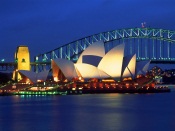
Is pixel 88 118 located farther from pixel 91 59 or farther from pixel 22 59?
Result: pixel 22 59

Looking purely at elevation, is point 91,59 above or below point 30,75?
above

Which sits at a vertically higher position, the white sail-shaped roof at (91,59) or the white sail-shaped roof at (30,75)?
the white sail-shaped roof at (91,59)

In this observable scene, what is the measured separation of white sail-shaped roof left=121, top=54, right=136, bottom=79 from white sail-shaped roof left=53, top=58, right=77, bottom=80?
614 centimetres

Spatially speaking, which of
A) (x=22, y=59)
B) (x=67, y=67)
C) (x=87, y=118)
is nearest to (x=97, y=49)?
(x=67, y=67)

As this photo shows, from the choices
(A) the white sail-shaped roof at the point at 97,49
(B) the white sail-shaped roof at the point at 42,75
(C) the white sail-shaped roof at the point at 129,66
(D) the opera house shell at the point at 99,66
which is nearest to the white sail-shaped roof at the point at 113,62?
(D) the opera house shell at the point at 99,66

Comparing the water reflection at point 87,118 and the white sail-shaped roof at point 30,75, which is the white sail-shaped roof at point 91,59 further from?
the water reflection at point 87,118

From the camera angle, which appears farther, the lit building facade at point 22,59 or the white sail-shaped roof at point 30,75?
the lit building facade at point 22,59

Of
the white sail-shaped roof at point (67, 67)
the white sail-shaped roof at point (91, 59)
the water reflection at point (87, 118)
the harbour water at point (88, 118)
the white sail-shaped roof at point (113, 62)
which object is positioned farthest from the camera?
the white sail-shaped roof at point (67, 67)

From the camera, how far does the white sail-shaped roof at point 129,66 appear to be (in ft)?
229

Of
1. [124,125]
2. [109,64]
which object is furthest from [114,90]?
[124,125]

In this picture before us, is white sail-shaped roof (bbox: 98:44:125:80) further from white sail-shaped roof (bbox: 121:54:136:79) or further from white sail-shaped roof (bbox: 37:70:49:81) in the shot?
white sail-shaped roof (bbox: 37:70:49:81)

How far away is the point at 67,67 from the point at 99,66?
424 cm

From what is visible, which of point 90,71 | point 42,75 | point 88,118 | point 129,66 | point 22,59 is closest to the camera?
point 88,118

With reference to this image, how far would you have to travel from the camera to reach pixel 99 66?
7156 centimetres
